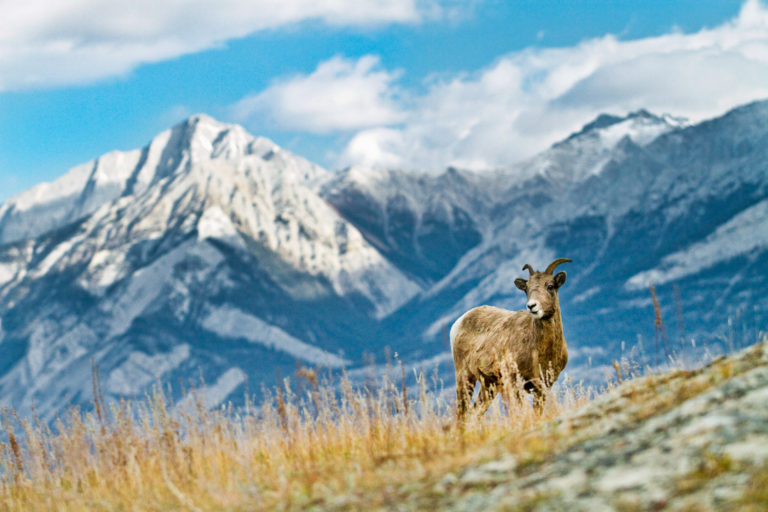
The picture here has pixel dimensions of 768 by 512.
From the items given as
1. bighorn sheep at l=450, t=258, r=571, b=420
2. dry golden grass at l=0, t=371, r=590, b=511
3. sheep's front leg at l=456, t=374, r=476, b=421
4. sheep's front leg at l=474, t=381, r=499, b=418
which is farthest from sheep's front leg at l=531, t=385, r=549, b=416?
sheep's front leg at l=456, t=374, r=476, b=421

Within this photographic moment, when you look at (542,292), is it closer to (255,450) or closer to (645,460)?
(255,450)

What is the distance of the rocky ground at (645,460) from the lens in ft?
19.7

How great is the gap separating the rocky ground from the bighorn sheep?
5.01 metres

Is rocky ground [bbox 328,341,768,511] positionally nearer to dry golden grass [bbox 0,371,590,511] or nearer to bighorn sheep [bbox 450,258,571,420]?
dry golden grass [bbox 0,371,590,511]

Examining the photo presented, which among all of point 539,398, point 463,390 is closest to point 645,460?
point 539,398

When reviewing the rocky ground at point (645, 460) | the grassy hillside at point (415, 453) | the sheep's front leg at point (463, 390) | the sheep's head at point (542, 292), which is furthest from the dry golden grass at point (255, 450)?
the sheep's front leg at point (463, 390)

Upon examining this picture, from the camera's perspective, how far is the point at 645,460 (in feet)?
21.7

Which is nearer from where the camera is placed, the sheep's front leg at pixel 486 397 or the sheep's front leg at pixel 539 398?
the sheep's front leg at pixel 539 398

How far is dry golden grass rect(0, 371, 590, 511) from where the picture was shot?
840 centimetres

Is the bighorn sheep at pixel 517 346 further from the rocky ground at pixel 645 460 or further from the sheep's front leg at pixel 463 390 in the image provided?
the rocky ground at pixel 645 460

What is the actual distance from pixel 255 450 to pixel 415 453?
11.2 feet

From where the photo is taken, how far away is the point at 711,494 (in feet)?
19.0

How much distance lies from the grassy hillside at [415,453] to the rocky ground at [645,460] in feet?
0.05

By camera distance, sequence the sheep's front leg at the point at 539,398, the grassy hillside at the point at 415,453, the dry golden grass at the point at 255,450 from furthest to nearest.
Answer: the sheep's front leg at the point at 539,398 → the dry golden grass at the point at 255,450 → the grassy hillside at the point at 415,453
